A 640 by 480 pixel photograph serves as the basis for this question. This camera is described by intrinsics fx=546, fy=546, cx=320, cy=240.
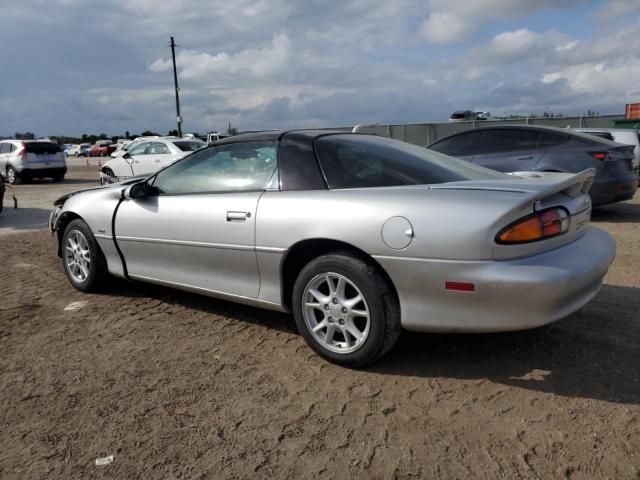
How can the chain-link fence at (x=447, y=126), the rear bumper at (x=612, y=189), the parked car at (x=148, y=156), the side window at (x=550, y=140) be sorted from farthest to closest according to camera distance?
the chain-link fence at (x=447, y=126) → the parked car at (x=148, y=156) → the side window at (x=550, y=140) → the rear bumper at (x=612, y=189)

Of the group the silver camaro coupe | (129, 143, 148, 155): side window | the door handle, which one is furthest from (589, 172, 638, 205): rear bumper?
(129, 143, 148, 155): side window

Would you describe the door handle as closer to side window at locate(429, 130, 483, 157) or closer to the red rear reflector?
the red rear reflector

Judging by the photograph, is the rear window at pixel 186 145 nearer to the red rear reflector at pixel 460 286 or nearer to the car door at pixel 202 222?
the car door at pixel 202 222

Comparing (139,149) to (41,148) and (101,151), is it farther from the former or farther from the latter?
(101,151)

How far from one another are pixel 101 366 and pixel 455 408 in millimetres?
2183

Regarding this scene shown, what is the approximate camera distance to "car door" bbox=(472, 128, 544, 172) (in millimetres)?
8367

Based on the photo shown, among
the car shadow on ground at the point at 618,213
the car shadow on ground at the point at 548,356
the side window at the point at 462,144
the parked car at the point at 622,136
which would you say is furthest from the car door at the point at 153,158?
the car shadow on ground at the point at 548,356

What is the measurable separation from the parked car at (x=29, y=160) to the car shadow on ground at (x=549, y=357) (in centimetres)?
1858

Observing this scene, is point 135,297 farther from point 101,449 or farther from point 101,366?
point 101,449

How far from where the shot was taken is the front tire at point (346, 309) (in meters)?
3.08

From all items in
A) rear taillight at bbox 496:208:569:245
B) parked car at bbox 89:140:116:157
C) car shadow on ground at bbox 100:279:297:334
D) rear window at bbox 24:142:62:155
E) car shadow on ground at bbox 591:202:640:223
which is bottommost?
car shadow on ground at bbox 100:279:297:334

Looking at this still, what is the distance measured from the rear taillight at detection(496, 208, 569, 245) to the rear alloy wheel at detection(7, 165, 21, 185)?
19.7m

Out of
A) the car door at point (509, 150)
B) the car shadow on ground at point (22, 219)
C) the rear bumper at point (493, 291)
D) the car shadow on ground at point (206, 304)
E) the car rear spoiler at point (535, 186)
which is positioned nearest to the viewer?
the rear bumper at point (493, 291)

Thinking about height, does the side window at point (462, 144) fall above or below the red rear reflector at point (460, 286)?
above
